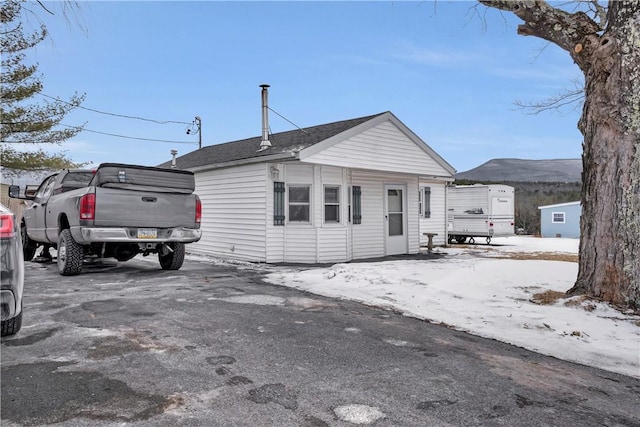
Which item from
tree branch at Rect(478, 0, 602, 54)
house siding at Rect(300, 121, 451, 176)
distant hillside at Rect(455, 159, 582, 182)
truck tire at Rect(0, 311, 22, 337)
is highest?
distant hillside at Rect(455, 159, 582, 182)

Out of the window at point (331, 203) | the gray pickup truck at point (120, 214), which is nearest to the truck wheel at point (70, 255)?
the gray pickup truck at point (120, 214)

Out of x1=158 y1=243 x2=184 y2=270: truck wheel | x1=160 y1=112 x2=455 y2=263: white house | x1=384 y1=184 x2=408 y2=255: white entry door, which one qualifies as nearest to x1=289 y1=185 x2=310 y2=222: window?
x1=160 y1=112 x2=455 y2=263: white house

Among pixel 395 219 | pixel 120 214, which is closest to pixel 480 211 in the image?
pixel 395 219

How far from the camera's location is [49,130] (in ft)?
63.0

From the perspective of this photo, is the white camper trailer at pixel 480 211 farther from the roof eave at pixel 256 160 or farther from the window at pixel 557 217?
the roof eave at pixel 256 160

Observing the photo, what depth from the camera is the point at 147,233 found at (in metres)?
7.75

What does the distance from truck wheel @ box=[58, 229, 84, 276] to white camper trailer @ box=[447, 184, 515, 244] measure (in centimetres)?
1742

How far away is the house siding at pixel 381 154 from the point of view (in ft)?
37.1

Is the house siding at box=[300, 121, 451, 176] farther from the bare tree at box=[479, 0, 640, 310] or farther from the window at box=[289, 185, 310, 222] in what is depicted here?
the bare tree at box=[479, 0, 640, 310]

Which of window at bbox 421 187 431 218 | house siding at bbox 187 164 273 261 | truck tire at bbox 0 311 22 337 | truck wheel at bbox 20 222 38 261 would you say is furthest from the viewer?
window at bbox 421 187 431 218

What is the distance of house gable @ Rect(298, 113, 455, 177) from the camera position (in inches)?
438

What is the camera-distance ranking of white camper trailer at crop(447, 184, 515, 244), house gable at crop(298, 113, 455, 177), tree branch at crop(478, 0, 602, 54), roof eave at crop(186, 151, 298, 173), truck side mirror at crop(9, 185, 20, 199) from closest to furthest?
1. tree branch at crop(478, 0, 602, 54)
2. truck side mirror at crop(9, 185, 20, 199)
3. roof eave at crop(186, 151, 298, 173)
4. house gable at crop(298, 113, 455, 177)
5. white camper trailer at crop(447, 184, 515, 244)

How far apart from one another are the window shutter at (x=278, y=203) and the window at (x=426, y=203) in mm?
8920

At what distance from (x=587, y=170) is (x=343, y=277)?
173 inches
